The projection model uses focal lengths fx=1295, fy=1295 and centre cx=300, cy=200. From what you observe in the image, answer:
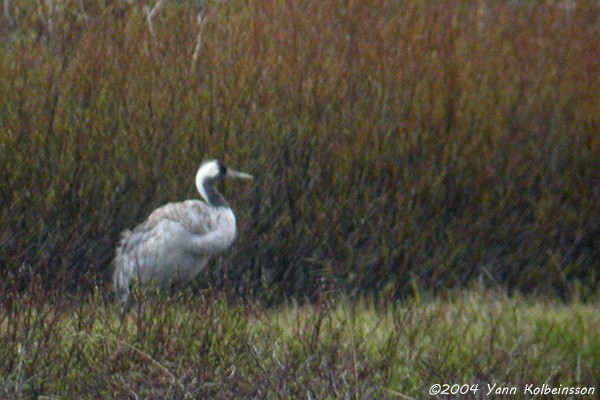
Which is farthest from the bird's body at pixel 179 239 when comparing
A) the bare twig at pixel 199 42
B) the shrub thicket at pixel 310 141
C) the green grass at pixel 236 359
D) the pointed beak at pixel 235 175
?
the green grass at pixel 236 359

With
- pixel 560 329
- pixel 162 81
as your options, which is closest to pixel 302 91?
pixel 162 81

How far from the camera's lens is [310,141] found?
9.47m

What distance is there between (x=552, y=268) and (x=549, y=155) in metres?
0.94

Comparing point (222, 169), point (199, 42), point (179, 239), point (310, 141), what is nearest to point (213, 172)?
point (222, 169)

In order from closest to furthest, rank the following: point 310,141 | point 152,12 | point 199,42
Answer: point 310,141, point 152,12, point 199,42

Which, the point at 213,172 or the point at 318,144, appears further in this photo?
the point at 318,144

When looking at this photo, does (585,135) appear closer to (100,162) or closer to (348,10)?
(348,10)

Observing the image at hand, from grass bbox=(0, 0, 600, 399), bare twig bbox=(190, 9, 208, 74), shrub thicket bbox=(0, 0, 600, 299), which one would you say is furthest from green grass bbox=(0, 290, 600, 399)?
bare twig bbox=(190, 9, 208, 74)

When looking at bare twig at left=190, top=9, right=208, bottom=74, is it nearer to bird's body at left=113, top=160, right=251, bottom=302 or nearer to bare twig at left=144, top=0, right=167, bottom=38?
bare twig at left=144, top=0, right=167, bottom=38

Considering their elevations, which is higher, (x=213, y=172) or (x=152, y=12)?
(x=152, y=12)

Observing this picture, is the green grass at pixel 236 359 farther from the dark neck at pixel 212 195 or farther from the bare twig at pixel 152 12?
the bare twig at pixel 152 12

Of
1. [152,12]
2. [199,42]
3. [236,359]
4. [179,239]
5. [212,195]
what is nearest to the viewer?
[236,359]

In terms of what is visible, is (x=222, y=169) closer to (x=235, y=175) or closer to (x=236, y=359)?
(x=235, y=175)

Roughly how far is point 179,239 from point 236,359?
8.87 ft
